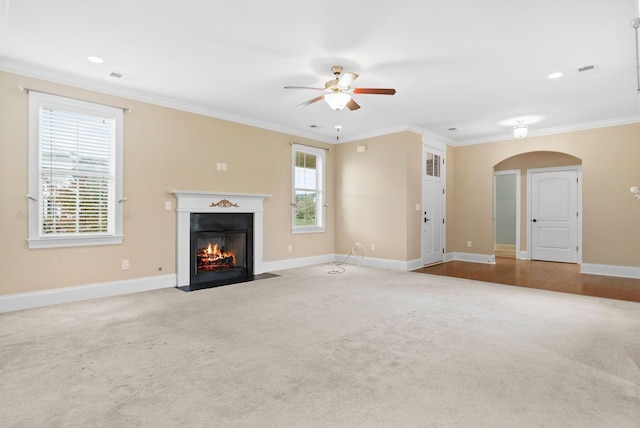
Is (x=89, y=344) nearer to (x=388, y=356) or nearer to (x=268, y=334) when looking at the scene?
(x=268, y=334)

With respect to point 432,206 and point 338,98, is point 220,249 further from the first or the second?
point 432,206

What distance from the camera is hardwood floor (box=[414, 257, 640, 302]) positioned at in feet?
15.9

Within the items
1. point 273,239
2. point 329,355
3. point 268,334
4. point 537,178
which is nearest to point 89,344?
point 268,334

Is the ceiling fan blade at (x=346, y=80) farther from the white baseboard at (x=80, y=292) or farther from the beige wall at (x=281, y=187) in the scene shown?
the white baseboard at (x=80, y=292)

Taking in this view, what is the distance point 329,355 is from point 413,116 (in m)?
4.49

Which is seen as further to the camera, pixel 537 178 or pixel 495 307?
pixel 537 178

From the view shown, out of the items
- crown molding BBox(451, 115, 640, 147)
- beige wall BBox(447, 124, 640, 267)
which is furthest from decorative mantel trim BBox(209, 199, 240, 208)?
beige wall BBox(447, 124, 640, 267)

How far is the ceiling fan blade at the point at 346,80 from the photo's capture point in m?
3.52

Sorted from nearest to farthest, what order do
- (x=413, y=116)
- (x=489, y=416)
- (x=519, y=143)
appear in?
(x=489, y=416), (x=413, y=116), (x=519, y=143)

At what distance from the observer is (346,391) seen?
7.02 feet

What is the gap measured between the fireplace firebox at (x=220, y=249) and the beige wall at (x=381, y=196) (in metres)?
2.32

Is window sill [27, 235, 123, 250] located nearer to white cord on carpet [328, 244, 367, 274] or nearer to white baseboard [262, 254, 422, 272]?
white baseboard [262, 254, 422, 272]

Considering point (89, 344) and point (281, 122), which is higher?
point (281, 122)

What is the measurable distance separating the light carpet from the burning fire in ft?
3.99
